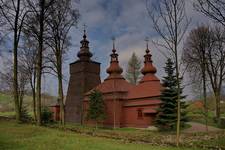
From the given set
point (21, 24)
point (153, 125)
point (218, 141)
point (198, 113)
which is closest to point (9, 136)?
point (21, 24)

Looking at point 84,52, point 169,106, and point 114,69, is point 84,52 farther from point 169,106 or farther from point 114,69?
point 169,106

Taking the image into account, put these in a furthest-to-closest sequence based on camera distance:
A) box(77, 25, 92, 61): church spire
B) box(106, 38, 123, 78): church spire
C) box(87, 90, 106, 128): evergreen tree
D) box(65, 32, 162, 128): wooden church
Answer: box(77, 25, 92, 61): church spire, box(106, 38, 123, 78): church spire, box(87, 90, 106, 128): evergreen tree, box(65, 32, 162, 128): wooden church

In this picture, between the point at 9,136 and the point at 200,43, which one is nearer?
the point at 9,136

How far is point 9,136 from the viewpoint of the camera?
13094mm

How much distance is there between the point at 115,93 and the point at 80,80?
Result: 9686 millimetres

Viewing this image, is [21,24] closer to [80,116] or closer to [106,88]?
[106,88]

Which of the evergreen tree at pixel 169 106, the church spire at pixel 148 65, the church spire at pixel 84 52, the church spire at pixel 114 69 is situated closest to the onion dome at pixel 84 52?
the church spire at pixel 84 52

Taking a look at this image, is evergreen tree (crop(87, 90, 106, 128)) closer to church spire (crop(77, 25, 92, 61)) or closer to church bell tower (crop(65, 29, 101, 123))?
church bell tower (crop(65, 29, 101, 123))

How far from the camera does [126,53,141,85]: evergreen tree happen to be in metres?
65.9

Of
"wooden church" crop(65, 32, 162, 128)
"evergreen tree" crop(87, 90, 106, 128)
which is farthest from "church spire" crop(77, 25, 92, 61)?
"evergreen tree" crop(87, 90, 106, 128)

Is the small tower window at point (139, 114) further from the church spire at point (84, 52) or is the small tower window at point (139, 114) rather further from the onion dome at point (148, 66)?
the church spire at point (84, 52)

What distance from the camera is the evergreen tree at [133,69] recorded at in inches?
2594

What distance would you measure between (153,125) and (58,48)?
14.5 m

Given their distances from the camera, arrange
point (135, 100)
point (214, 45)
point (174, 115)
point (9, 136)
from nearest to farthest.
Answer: point (9, 136) → point (174, 115) → point (214, 45) → point (135, 100)
